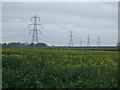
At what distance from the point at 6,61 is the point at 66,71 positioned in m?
4.32

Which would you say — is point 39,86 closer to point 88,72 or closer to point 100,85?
point 100,85

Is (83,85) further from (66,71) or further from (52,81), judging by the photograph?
(66,71)

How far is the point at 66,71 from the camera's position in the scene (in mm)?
12414

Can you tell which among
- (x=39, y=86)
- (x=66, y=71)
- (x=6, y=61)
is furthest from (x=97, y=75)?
(x=6, y=61)

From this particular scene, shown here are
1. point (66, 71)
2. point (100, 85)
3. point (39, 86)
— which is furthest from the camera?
point (66, 71)

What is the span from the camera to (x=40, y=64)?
14961mm

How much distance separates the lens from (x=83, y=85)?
10.4 m

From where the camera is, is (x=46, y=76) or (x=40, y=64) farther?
(x=40, y=64)

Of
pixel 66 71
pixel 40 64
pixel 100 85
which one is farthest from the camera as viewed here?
pixel 40 64

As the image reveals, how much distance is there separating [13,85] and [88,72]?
4163mm

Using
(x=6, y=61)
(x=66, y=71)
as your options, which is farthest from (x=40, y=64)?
(x=66, y=71)

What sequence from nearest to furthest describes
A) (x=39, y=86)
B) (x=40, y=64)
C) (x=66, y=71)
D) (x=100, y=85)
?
(x=39, y=86) → (x=100, y=85) → (x=66, y=71) → (x=40, y=64)

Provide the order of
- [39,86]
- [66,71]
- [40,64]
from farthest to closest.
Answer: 1. [40,64]
2. [66,71]
3. [39,86]

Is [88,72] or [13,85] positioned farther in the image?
[88,72]
